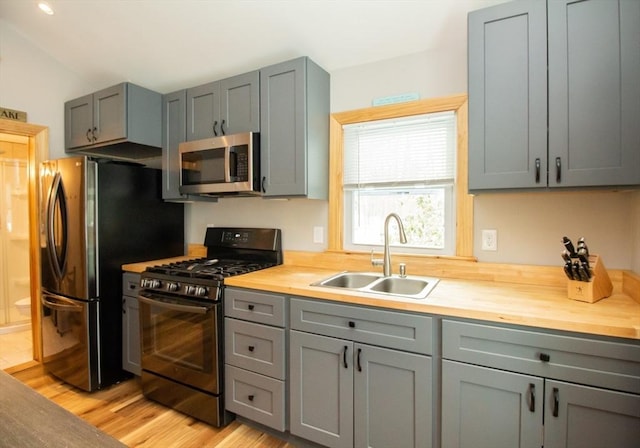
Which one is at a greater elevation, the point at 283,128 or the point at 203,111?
the point at 203,111

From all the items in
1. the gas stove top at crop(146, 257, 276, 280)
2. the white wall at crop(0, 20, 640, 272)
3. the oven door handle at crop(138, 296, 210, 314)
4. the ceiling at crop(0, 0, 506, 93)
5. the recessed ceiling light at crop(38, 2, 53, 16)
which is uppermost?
the recessed ceiling light at crop(38, 2, 53, 16)

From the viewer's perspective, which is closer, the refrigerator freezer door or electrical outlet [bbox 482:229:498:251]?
electrical outlet [bbox 482:229:498:251]

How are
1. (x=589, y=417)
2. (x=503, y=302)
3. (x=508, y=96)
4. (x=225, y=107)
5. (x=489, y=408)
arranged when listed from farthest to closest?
1. (x=225, y=107)
2. (x=508, y=96)
3. (x=503, y=302)
4. (x=489, y=408)
5. (x=589, y=417)

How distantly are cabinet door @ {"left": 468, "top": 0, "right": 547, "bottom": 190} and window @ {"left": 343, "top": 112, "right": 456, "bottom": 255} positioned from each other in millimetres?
423

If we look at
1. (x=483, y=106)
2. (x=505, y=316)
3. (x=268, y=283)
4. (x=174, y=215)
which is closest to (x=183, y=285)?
(x=268, y=283)

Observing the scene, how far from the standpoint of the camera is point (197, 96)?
2533 mm

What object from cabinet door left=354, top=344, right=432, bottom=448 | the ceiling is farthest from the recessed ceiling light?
cabinet door left=354, top=344, right=432, bottom=448

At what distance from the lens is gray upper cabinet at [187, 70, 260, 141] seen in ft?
7.52

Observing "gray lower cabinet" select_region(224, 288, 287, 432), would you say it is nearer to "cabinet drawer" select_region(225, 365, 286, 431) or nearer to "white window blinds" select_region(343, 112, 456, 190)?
"cabinet drawer" select_region(225, 365, 286, 431)

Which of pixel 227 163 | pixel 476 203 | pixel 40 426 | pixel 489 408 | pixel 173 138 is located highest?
pixel 173 138

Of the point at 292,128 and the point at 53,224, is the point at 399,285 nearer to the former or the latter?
the point at 292,128

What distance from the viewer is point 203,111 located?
8.22 ft

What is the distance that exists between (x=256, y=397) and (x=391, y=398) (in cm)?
81

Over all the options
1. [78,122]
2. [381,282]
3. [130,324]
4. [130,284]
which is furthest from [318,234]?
[78,122]
